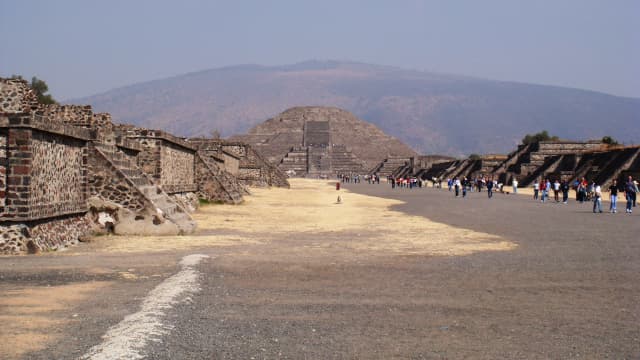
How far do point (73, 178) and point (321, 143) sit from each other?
13546cm

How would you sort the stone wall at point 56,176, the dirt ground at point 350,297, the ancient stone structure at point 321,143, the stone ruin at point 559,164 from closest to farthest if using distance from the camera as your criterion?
the dirt ground at point 350,297 < the stone wall at point 56,176 < the stone ruin at point 559,164 < the ancient stone structure at point 321,143

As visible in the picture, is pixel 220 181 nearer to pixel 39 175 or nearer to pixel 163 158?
pixel 163 158

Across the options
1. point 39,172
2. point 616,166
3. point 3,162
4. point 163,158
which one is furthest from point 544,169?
point 3,162

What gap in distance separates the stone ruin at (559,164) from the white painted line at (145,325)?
44.4 meters

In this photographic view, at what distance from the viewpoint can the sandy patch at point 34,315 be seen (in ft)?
20.0

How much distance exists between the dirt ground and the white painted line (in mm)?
141

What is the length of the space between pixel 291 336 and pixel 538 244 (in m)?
10.1

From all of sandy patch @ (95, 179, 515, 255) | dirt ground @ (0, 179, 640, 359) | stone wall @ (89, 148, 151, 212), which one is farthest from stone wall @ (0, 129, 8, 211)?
stone wall @ (89, 148, 151, 212)

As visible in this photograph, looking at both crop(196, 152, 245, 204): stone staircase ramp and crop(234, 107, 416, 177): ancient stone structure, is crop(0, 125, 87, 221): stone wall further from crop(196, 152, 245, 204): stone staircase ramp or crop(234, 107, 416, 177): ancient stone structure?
crop(234, 107, 416, 177): ancient stone structure

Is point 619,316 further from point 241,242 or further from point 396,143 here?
point 396,143

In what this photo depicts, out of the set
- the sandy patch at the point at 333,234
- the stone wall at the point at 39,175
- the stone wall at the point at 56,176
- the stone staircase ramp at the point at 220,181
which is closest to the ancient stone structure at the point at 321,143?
the stone staircase ramp at the point at 220,181

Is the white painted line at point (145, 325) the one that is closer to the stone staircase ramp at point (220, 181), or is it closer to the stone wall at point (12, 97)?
the stone wall at point (12, 97)

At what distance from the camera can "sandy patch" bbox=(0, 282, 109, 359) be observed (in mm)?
6098

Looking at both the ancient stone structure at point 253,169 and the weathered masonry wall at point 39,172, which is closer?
the weathered masonry wall at point 39,172
